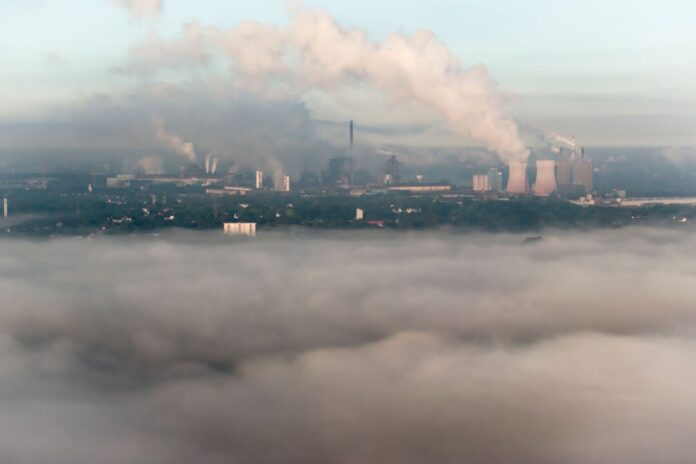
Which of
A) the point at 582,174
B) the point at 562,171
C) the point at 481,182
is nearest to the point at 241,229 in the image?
the point at 481,182

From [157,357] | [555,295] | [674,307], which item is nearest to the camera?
[157,357]

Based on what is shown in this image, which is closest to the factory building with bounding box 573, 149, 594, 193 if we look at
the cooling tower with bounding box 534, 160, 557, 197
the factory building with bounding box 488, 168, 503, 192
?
the cooling tower with bounding box 534, 160, 557, 197

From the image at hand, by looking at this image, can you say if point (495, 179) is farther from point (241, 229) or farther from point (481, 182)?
point (241, 229)

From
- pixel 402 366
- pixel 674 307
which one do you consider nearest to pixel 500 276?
pixel 674 307

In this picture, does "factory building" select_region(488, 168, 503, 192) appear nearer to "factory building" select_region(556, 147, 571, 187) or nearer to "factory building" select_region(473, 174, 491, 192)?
"factory building" select_region(473, 174, 491, 192)

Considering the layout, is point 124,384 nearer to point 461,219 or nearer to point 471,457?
point 471,457
